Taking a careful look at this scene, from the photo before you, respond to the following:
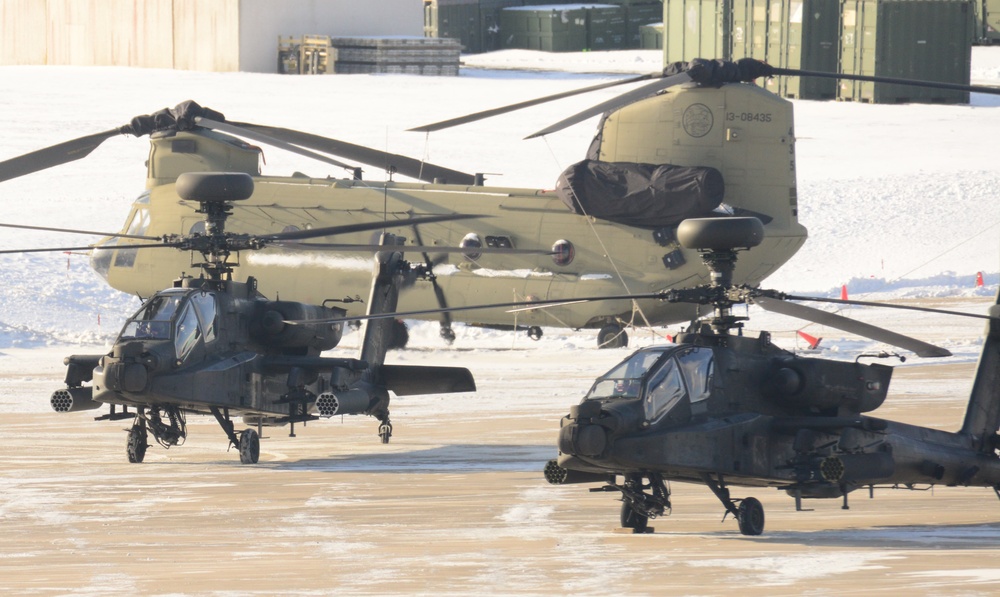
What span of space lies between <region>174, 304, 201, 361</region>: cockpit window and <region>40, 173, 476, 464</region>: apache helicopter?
10mm

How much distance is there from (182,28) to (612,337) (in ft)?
88.4

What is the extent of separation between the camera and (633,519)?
12.5 meters

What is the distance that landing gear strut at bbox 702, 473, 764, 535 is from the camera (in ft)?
40.3

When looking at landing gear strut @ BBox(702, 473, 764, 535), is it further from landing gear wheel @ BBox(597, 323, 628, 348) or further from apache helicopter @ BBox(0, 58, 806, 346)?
landing gear wheel @ BBox(597, 323, 628, 348)

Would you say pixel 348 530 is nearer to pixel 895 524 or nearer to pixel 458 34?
pixel 895 524

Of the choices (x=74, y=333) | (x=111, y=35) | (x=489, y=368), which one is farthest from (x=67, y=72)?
(x=489, y=368)

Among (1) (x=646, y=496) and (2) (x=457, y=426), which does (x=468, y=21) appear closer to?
(2) (x=457, y=426)

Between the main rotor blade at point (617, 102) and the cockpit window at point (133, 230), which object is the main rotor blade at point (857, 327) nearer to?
the main rotor blade at point (617, 102)

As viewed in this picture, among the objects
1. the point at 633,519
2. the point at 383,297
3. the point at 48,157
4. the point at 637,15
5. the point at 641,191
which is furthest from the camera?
the point at 637,15

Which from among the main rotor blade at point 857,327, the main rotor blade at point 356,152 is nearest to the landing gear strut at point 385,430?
the main rotor blade at point 356,152

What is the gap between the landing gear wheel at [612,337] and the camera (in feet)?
74.8

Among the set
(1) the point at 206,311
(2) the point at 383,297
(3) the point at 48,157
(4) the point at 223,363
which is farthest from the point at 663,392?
(3) the point at 48,157

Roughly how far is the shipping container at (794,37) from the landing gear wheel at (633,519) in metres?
31.1

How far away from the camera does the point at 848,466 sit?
11.9m
